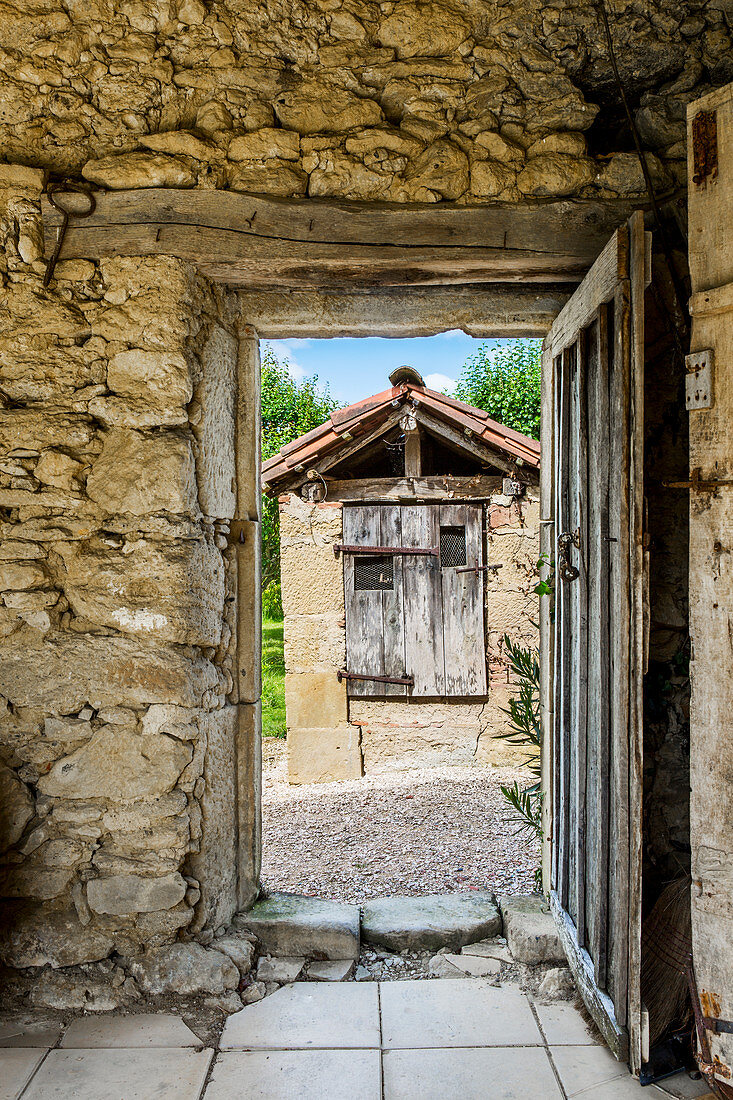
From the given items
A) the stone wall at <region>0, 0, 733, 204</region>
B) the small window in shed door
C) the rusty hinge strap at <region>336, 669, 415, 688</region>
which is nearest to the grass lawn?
the rusty hinge strap at <region>336, 669, 415, 688</region>

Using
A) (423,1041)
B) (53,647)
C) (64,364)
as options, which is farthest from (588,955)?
(64,364)

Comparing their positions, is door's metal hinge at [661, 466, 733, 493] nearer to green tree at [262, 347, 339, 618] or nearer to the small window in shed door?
the small window in shed door

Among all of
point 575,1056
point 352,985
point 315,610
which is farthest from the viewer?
point 315,610

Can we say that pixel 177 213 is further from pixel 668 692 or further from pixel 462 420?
pixel 462 420

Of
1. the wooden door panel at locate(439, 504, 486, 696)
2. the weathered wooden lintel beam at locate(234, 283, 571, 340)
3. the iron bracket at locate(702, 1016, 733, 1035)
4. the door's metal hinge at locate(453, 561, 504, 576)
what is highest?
the weathered wooden lintel beam at locate(234, 283, 571, 340)

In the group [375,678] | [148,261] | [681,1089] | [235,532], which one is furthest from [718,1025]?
[375,678]

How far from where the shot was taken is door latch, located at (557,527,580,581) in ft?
8.09

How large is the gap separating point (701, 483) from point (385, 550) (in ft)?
15.3

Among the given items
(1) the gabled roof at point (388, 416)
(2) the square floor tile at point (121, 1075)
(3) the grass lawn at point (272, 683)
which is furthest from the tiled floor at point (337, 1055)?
(3) the grass lawn at point (272, 683)

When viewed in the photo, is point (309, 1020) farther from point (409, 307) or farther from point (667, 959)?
point (409, 307)

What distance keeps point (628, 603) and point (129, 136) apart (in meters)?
2.29

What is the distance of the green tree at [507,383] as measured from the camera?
12.2m

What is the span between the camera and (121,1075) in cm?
206

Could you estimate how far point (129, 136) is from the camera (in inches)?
97.5
